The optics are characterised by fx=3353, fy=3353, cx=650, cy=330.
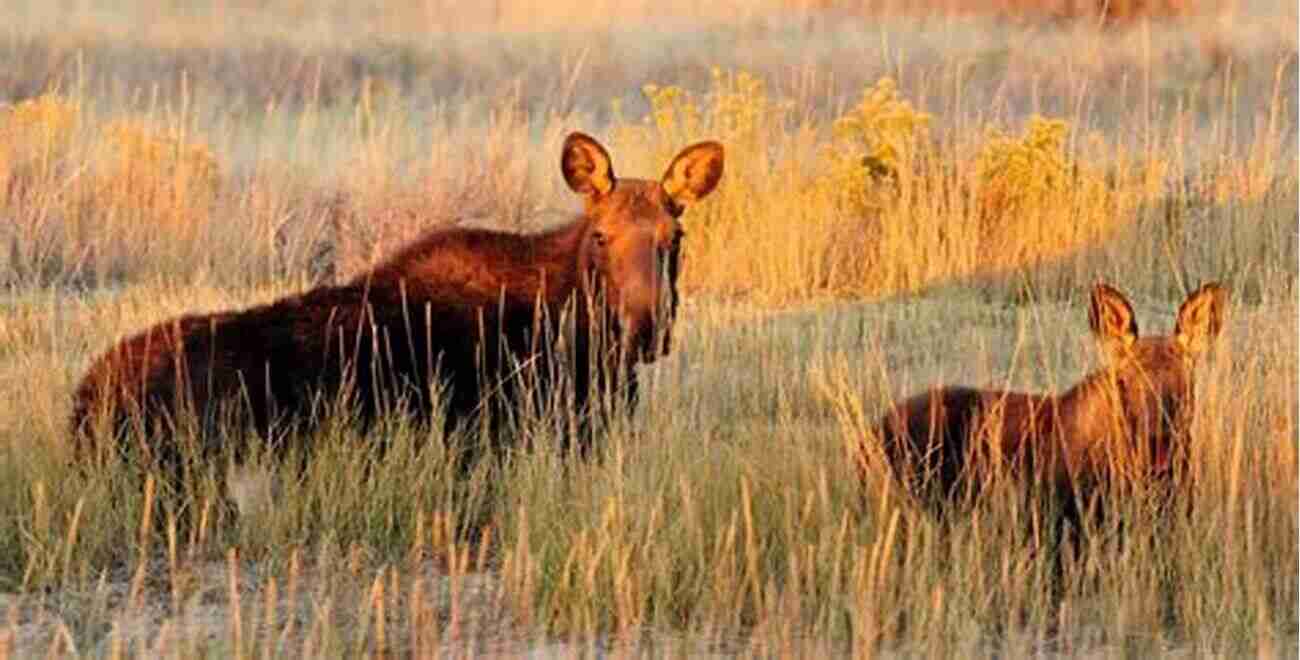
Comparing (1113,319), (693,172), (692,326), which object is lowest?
(692,326)

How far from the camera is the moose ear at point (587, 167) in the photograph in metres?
9.98

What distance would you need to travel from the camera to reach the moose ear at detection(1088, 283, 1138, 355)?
879 centimetres

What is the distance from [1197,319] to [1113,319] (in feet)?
0.72

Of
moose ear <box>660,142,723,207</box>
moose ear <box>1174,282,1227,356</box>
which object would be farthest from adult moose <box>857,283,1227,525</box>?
moose ear <box>660,142,723,207</box>

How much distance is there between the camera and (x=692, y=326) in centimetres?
1309

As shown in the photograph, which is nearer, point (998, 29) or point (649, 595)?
point (649, 595)

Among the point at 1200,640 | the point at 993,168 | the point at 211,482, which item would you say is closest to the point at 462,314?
the point at 211,482

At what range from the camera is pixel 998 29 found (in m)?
30.7

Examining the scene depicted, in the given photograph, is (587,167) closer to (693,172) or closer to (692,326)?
(693,172)

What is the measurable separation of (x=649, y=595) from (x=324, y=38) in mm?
21061

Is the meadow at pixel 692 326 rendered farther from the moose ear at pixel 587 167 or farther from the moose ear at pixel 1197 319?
the moose ear at pixel 587 167

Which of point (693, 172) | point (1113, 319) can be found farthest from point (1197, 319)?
point (693, 172)

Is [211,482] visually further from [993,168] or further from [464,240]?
[993,168]

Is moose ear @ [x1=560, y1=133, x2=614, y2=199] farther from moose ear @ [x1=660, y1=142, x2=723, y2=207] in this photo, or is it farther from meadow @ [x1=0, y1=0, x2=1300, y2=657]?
meadow @ [x1=0, y1=0, x2=1300, y2=657]
